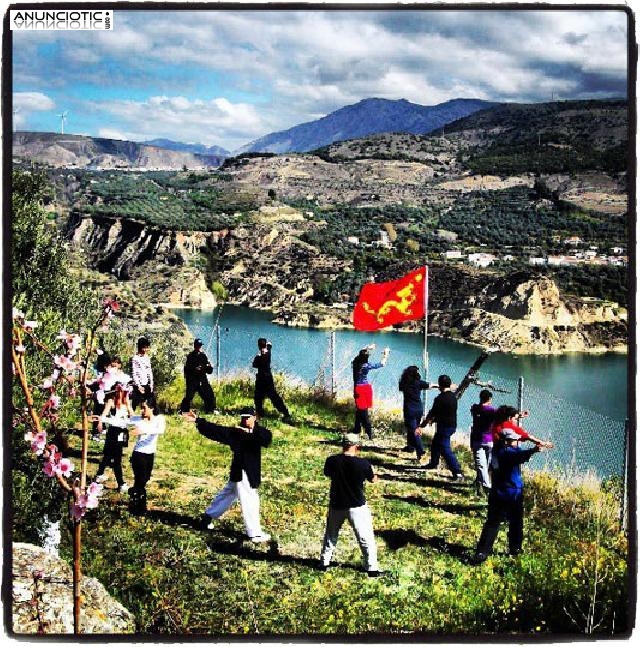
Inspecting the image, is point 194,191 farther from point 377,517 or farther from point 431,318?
point 377,517

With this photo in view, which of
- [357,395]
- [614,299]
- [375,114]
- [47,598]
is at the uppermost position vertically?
[375,114]

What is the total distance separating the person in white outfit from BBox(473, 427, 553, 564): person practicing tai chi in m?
3.00

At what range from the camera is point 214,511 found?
7988 millimetres

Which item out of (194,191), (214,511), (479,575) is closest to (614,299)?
(479,575)

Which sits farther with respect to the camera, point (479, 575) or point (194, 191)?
point (194, 191)

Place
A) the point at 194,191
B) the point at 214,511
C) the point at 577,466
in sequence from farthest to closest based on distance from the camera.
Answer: the point at 194,191
the point at 577,466
the point at 214,511

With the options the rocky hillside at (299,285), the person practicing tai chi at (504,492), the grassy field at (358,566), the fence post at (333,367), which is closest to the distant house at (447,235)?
the rocky hillside at (299,285)

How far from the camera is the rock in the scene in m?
6.77

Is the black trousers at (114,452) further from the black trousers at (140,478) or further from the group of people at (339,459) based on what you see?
the black trousers at (140,478)

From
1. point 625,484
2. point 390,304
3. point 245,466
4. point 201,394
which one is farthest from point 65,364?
point 201,394

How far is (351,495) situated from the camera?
7223 mm

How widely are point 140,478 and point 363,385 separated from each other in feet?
10.8

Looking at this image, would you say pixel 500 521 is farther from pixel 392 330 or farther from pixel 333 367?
pixel 392 330

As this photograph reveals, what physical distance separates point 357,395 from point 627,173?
456cm
